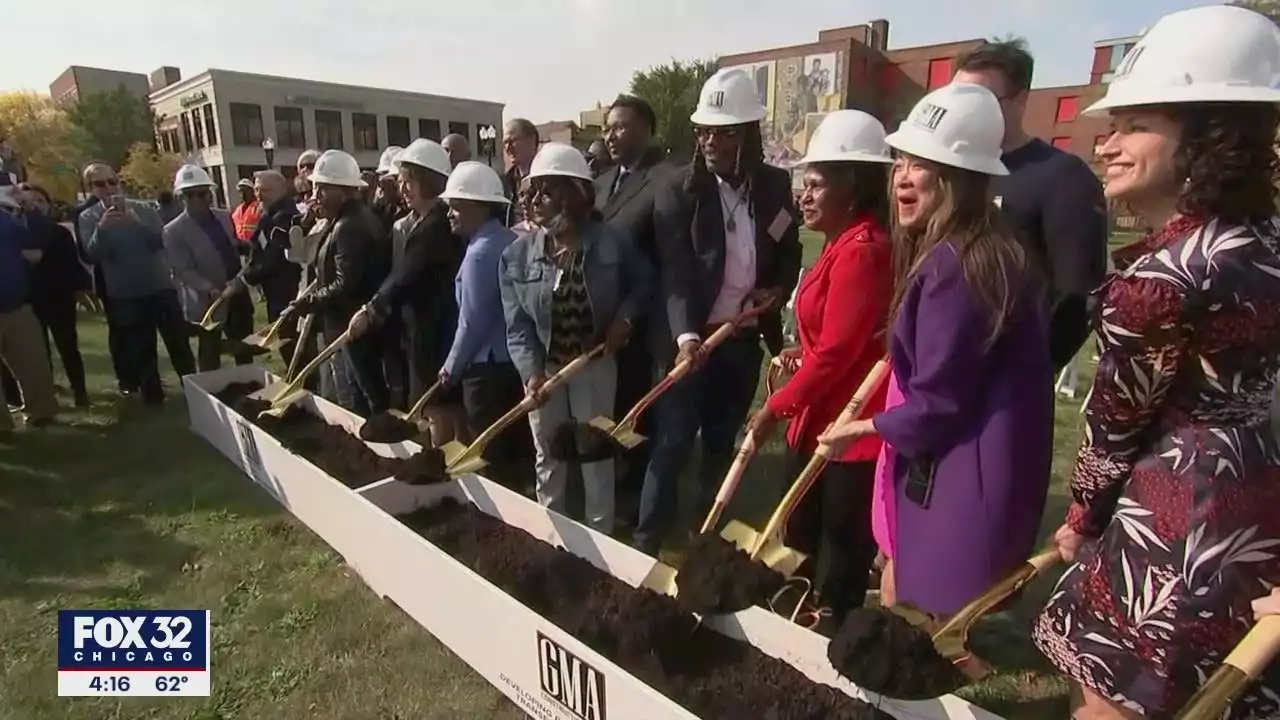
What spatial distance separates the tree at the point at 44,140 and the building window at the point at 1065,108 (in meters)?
44.2

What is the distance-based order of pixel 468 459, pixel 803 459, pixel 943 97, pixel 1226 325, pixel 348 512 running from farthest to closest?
1. pixel 468 459
2. pixel 348 512
3. pixel 803 459
4. pixel 943 97
5. pixel 1226 325

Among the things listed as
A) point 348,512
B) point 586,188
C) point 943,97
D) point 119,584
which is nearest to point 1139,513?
point 943,97

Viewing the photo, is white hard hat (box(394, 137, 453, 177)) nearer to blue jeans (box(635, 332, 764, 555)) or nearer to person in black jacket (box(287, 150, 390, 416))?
person in black jacket (box(287, 150, 390, 416))

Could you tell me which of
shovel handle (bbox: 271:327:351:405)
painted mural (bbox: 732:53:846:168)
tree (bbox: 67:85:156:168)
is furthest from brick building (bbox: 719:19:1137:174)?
shovel handle (bbox: 271:327:351:405)

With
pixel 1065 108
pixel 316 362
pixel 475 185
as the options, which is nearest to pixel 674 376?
pixel 475 185

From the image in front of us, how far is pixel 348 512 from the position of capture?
3293 mm

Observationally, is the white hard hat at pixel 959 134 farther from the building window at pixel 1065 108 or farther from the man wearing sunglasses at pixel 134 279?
the building window at pixel 1065 108

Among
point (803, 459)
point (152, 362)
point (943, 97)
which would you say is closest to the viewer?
A: point (943, 97)

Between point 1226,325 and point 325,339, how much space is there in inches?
188

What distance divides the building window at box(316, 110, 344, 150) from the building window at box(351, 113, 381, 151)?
0.81m

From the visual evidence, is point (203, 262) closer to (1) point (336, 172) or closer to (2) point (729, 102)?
(1) point (336, 172)

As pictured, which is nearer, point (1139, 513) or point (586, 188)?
point (1139, 513)

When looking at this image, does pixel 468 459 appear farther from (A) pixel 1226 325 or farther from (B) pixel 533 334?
(A) pixel 1226 325

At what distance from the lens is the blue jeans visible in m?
3.36
